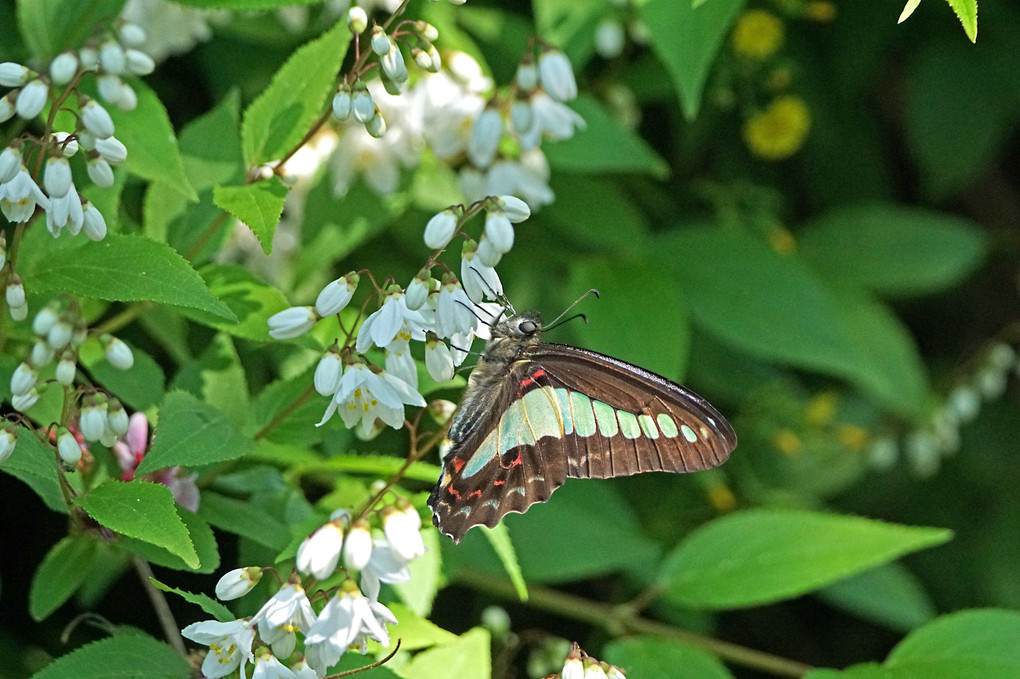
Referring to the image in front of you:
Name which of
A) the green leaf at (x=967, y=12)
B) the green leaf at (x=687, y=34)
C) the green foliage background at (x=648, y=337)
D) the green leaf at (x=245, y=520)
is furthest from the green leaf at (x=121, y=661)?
the green leaf at (x=967, y=12)

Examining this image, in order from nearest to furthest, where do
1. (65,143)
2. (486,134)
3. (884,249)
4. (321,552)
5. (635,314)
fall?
1. (321,552)
2. (65,143)
3. (486,134)
4. (635,314)
5. (884,249)

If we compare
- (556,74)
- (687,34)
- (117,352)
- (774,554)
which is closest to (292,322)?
(117,352)

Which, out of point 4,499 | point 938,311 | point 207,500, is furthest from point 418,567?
point 938,311

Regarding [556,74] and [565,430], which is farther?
[556,74]

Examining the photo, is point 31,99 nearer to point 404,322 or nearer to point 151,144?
point 151,144

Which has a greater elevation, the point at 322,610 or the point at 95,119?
the point at 95,119

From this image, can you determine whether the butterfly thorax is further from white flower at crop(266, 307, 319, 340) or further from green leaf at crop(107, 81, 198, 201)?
green leaf at crop(107, 81, 198, 201)

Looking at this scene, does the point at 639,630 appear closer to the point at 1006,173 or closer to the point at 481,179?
the point at 481,179

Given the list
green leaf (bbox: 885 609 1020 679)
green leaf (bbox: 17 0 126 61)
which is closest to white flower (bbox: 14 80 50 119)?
green leaf (bbox: 17 0 126 61)
